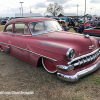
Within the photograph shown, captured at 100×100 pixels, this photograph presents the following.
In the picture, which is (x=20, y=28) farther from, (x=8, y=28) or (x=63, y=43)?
(x=63, y=43)

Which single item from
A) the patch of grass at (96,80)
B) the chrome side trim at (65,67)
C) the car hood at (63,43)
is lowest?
the patch of grass at (96,80)

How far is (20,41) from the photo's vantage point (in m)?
3.83

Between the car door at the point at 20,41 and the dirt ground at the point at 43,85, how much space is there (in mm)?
500

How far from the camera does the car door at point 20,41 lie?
365 cm

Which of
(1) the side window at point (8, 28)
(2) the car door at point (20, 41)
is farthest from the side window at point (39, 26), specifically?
(1) the side window at point (8, 28)

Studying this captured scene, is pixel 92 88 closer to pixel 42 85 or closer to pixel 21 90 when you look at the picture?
pixel 42 85

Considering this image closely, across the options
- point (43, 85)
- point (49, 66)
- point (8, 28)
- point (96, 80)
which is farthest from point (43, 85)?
point (8, 28)

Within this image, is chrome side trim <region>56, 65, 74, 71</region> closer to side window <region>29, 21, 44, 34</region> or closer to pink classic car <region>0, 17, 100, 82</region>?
pink classic car <region>0, 17, 100, 82</region>

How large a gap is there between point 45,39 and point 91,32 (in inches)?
115

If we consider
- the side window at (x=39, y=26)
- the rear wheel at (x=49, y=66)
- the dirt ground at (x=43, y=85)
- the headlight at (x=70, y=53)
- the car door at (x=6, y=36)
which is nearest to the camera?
the dirt ground at (x=43, y=85)

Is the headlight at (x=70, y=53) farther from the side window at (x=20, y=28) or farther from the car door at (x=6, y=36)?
the car door at (x=6, y=36)

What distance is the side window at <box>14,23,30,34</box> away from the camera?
386 cm

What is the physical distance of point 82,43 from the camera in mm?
3004

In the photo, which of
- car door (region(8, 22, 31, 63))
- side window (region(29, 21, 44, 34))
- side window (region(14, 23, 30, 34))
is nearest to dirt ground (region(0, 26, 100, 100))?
car door (region(8, 22, 31, 63))
